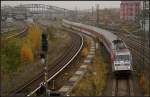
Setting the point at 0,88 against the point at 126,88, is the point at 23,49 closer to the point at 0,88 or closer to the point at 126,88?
the point at 0,88

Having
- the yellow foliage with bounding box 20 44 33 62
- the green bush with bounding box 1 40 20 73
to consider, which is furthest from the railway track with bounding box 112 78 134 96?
the yellow foliage with bounding box 20 44 33 62

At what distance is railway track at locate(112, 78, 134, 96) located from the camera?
887 inches

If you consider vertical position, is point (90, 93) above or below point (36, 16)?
below

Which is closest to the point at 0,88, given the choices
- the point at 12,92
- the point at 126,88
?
the point at 12,92

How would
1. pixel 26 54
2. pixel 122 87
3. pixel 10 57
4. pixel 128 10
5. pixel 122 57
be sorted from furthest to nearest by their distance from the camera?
1. pixel 128 10
2. pixel 26 54
3. pixel 122 57
4. pixel 10 57
5. pixel 122 87

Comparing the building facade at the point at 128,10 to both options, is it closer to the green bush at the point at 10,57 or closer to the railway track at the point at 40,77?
the railway track at the point at 40,77

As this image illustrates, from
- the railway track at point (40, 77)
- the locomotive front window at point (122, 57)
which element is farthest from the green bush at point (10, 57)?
the locomotive front window at point (122, 57)

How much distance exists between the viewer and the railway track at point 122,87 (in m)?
22.5

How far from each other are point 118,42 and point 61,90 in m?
9.82

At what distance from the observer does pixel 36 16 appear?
248 ft

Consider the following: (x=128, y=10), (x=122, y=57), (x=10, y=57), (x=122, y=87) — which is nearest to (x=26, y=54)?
(x=10, y=57)

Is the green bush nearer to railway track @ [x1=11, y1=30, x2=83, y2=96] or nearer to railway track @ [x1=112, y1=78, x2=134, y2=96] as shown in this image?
railway track @ [x1=11, y1=30, x2=83, y2=96]

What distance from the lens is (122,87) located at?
24.2m

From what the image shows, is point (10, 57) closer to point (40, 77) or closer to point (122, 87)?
point (40, 77)
